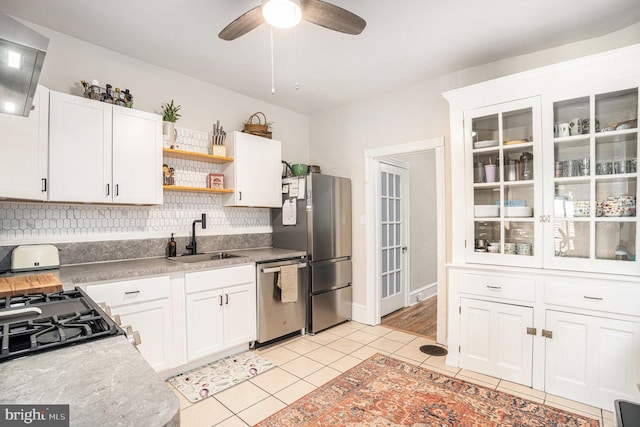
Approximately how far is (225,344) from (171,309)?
62 centimetres

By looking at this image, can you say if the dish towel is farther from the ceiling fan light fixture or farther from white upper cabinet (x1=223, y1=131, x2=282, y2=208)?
the ceiling fan light fixture

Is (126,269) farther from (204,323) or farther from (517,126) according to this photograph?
(517,126)

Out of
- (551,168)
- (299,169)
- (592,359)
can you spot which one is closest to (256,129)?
(299,169)

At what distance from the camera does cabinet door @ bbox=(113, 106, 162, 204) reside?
8.42 ft

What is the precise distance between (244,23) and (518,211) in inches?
95.2

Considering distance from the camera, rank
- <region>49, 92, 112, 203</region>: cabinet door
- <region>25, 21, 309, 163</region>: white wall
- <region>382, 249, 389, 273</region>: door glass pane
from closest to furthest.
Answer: <region>49, 92, 112, 203</region>: cabinet door < <region>25, 21, 309, 163</region>: white wall < <region>382, 249, 389, 273</region>: door glass pane

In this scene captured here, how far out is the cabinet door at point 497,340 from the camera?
2.46 metres

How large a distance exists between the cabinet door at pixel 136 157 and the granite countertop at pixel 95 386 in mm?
1914

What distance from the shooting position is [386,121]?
3760mm

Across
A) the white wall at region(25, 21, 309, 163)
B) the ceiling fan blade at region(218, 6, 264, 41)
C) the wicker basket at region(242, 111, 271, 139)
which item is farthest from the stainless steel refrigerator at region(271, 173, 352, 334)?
the ceiling fan blade at region(218, 6, 264, 41)

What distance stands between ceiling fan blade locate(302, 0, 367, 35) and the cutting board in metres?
1.98

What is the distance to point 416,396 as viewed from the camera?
236 cm

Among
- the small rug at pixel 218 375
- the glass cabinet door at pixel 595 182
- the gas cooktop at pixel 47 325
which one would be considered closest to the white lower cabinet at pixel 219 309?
the small rug at pixel 218 375

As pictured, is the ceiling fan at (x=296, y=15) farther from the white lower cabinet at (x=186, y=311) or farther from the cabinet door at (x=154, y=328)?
the cabinet door at (x=154, y=328)
